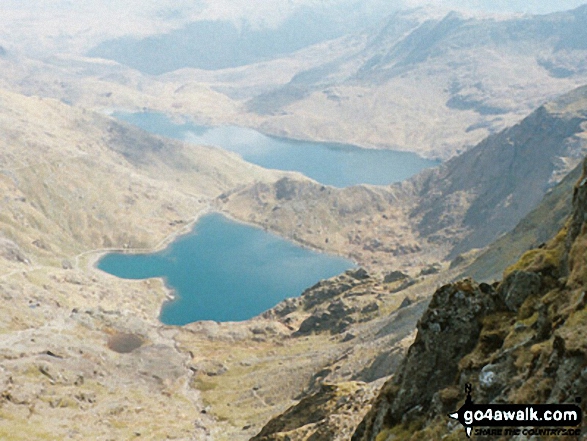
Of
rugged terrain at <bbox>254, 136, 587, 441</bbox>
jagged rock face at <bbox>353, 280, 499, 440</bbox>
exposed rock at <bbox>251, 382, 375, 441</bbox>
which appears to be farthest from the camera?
exposed rock at <bbox>251, 382, 375, 441</bbox>

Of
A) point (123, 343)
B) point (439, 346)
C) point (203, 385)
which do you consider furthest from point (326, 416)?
point (123, 343)

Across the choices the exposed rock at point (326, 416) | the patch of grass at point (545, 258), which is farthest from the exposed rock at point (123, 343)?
the patch of grass at point (545, 258)

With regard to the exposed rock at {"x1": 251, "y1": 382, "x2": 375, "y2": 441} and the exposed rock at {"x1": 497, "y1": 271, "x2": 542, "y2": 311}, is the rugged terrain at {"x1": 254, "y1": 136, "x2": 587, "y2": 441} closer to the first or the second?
the exposed rock at {"x1": 497, "y1": 271, "x2": 542, "y2": 311}

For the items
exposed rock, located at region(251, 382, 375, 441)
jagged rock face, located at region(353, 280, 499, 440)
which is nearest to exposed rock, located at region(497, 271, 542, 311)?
jagged rock face, located at region(353, 280, 499, 440)

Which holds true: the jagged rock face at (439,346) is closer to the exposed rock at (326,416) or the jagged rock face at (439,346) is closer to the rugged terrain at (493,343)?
the rugged terrain at (493,343)

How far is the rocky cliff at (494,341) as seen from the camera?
3372 cm

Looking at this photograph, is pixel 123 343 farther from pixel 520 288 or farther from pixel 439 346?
pixel 520 288

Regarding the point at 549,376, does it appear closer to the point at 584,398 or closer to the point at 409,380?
the point at 584,398

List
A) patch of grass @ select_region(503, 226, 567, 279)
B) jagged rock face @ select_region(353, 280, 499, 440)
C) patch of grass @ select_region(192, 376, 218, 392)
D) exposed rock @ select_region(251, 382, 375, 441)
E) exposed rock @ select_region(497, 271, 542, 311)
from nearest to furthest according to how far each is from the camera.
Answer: exposed rock @ select_region(497, 271, 542, 311)
jagged rock face @ select_region(353, 280, 499, 440)
patch of grass @ select_region(503, 226, 567, 279)
exposed rock @ select_region(251, 382, 375, 441)
patch of grass @ select_region(192, 376, 218, 392)

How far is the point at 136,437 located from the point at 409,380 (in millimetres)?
96952

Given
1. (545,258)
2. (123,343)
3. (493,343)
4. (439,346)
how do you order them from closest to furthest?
1. (493,343)
2. (439,346)
3. (545,258)
4. (123,343)

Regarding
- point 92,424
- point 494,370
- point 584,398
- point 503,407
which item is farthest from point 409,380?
point 92,424

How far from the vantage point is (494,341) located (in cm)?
4119

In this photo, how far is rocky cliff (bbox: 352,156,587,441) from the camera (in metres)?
33.7
